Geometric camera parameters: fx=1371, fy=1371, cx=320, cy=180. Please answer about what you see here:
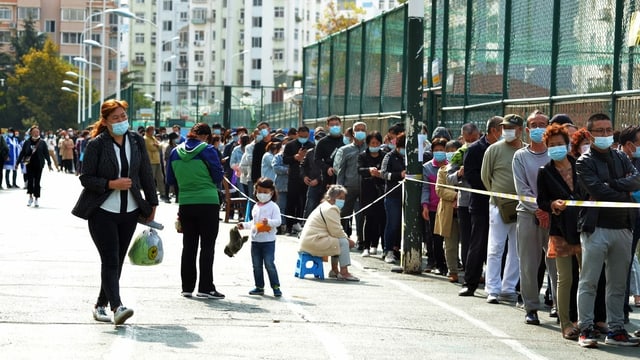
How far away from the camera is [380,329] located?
38.1 feet

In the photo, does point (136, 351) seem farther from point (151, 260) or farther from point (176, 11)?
point (176, 11)

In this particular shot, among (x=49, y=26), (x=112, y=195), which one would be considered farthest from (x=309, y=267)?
(x=49, y=26)

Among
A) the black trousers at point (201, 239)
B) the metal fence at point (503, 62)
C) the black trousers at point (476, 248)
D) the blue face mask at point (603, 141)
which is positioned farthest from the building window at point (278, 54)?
the blue face mask at point (603, 141)

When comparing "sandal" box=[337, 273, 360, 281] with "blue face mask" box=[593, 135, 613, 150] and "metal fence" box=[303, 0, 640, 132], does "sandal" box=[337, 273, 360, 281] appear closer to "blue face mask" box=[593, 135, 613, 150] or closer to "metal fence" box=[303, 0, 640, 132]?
"metal fence" box=[303, 0, 640, 132]

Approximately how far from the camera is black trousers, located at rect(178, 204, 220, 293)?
1377cm

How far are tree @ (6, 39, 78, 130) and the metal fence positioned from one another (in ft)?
331

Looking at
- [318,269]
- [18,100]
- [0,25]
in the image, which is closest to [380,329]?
[318,269]

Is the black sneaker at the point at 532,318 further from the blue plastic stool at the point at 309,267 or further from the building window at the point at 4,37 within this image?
the building window at the point at 4,37

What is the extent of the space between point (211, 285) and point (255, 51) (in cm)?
14183

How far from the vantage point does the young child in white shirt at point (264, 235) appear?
14086 millimetres

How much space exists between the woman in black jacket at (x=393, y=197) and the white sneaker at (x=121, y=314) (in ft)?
25.5

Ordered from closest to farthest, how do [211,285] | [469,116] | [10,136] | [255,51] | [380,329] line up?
[380,329]
[211,285]
[469,116]
[10,136]
[255,51]

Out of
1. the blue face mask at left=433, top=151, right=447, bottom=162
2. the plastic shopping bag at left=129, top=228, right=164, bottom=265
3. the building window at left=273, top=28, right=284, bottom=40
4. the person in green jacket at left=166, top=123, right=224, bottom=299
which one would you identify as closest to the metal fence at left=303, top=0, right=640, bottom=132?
the blue face mask at left=433, top=151, right=447, bottom=162

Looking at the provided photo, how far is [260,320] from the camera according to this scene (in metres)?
12.0
